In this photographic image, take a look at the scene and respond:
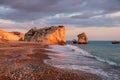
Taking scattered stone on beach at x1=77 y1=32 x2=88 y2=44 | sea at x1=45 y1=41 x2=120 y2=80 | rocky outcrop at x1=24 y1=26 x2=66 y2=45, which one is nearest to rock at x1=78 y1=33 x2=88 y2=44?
scattered stone on beach at x1=77 y1=32 x2=88 y2=44

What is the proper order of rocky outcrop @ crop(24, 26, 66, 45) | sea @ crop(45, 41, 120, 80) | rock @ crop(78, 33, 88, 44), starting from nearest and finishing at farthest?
sea @ crop(45, 41, 120, 80) < rocky outcrop @ crop(24, 26, 66, 45) < rock @ crop(78, 33, 88, 44)

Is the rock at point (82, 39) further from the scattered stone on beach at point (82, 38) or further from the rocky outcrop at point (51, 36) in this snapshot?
the rocky outcrop at point (51, 36)

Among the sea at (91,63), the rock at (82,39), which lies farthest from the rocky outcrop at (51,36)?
the sea at (91,63)

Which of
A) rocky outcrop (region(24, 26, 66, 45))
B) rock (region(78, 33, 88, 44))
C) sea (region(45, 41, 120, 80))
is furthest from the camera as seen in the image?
rock (region(78, 33, 88, 44))

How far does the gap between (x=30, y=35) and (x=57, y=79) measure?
119 metres

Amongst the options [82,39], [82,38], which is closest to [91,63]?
[82,38]

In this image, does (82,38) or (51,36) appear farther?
(82,38)

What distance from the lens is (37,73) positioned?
1466cm

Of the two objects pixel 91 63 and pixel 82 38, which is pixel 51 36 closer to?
pixel 82 38

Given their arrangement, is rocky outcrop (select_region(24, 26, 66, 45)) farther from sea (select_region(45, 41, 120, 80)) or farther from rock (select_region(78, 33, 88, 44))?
sea (select_region(45, 41, 120, 80))

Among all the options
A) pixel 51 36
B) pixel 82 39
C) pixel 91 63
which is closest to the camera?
pixel 91 63

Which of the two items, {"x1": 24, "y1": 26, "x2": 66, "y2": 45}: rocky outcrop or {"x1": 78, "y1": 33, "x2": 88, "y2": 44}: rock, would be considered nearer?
{"x1": 24, "y1": 26, "x2": 66, "y2": 45}: rocky outcrop

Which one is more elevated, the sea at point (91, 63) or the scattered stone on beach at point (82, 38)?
the scattered stone on beach at point (82, 38)

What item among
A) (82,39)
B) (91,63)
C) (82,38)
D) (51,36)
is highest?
(51,36)
